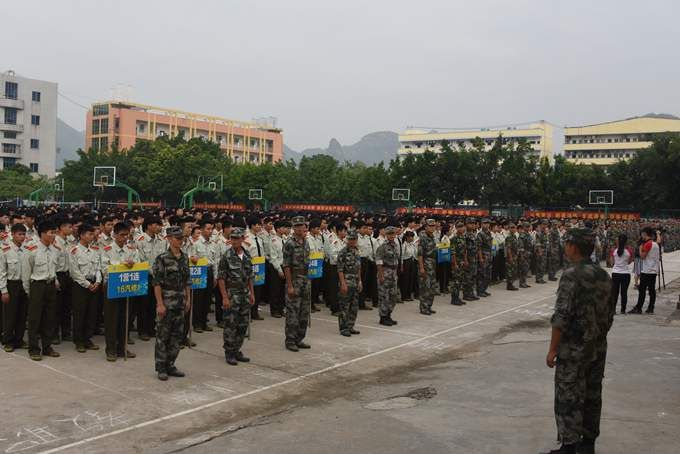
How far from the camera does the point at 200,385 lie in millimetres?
6578

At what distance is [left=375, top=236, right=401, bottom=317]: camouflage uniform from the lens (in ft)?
32.7

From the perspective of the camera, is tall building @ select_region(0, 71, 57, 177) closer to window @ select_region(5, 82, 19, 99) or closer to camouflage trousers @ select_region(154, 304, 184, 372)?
window @ select_region(5, 82, 19, 99)

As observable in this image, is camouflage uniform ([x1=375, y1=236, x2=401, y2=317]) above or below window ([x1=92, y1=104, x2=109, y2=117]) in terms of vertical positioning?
below

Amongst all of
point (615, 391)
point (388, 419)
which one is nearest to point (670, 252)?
point (615, 391)

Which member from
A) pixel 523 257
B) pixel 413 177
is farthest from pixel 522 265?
pixel 413 177

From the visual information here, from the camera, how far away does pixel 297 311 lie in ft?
26.9

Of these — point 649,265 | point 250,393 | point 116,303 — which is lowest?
point 250,393

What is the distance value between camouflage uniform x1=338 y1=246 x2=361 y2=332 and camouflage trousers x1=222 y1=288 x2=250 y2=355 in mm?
2039

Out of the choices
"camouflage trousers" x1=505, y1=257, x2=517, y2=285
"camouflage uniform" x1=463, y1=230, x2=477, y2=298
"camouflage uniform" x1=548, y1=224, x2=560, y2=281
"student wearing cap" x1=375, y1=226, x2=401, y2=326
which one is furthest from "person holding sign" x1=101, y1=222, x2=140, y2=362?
"camouflage uniform" x1=548, y1=224, x2=560, y2=281

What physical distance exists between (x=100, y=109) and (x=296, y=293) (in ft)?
244

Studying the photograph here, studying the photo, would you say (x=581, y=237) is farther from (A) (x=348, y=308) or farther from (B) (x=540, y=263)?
(B) (x=540, y=263)

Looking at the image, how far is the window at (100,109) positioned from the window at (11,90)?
9034mm

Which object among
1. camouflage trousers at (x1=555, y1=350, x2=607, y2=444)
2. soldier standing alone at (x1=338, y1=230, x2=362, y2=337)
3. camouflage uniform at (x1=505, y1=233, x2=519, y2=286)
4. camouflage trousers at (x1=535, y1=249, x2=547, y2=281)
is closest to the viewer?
camouflage trousers at (x1=555, y1=350, x2=607, y2=444)

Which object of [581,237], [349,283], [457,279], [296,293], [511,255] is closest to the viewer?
[581,237]
